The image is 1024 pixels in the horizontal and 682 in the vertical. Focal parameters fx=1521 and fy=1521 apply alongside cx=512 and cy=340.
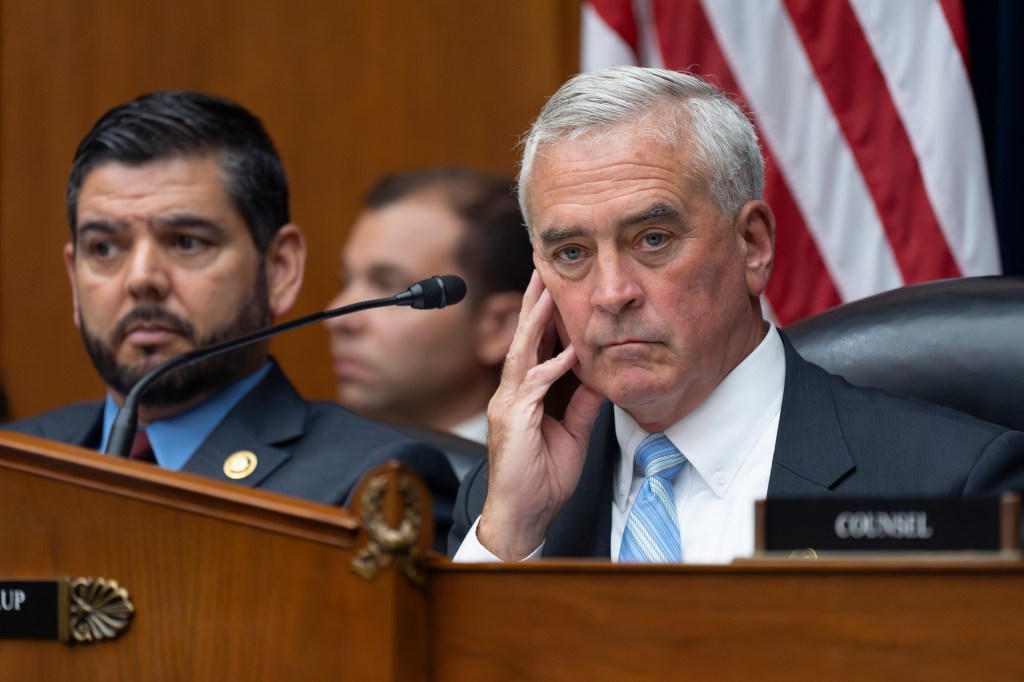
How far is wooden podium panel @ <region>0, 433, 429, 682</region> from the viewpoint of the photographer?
1.27 m

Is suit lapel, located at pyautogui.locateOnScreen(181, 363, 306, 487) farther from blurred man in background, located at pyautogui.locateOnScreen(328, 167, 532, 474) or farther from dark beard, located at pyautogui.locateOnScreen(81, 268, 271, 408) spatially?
blurred man in background, located at pyautogui.locateOnScreen(328, 167, 532, 474)

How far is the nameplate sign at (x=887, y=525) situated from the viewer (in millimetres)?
1186

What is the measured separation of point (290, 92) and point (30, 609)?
290 cm

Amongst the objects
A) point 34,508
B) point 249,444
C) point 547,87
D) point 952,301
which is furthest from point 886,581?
point 547,87

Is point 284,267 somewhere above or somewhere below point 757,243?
above

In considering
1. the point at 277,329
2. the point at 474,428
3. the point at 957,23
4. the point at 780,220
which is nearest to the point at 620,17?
the point at 780,220

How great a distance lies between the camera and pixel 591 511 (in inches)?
83.4

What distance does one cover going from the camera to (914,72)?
10.6ft

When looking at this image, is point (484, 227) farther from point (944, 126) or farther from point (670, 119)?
point (670, 119)

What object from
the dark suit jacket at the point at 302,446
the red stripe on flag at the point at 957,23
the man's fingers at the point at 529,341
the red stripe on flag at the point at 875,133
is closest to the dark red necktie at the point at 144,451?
the dark suit jacket at the point at 302,446

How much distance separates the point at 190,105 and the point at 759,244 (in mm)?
1136

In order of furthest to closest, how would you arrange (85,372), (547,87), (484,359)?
(85,372)
(547,87)
(484,359)

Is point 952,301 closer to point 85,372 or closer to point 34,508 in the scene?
point 34,508

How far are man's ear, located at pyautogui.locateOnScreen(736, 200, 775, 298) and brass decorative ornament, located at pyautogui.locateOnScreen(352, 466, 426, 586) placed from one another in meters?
0.96
